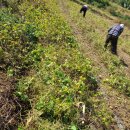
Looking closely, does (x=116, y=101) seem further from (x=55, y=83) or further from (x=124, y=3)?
(x=124, y=3)

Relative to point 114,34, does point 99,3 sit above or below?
below

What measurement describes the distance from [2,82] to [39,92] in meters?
0.88

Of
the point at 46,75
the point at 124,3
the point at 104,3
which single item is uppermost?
the point at 46,75

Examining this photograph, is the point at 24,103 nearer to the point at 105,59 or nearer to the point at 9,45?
the point at 9,45

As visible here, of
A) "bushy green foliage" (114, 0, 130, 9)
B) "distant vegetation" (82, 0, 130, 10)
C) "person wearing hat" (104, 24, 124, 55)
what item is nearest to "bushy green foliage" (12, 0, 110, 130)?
"person wearing hat" (104, 24, 124, 55)

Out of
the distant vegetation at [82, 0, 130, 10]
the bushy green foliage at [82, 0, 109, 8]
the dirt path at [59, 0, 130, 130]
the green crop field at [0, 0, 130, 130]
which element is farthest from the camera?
the distant vegetation at [82, 0, 130, 10]

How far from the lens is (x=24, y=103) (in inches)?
282

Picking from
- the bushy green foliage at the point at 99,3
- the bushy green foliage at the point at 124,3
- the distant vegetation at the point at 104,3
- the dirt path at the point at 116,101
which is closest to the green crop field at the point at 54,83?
the dirt path at the point at 116,101

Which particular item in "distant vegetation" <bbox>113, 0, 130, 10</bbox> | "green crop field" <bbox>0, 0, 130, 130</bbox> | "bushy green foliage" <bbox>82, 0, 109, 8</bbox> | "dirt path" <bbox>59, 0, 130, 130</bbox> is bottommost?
"distant vegetation" <bbox>113, 0, 130, 10</bbox>

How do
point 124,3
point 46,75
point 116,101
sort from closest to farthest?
point 46,75 → point 116,101 → point 124,3

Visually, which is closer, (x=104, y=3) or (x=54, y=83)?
(x=54, y=83)

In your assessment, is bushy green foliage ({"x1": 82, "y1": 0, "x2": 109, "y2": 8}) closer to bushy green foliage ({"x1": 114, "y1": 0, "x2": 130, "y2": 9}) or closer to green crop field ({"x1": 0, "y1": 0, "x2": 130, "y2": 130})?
bushy green foliage ({"x1": 114, "y1": 0, "x2": 130, "y2": 9})

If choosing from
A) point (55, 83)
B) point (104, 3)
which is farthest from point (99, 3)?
point (55, 83)

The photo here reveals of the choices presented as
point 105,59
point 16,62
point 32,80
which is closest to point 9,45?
point 16,62
